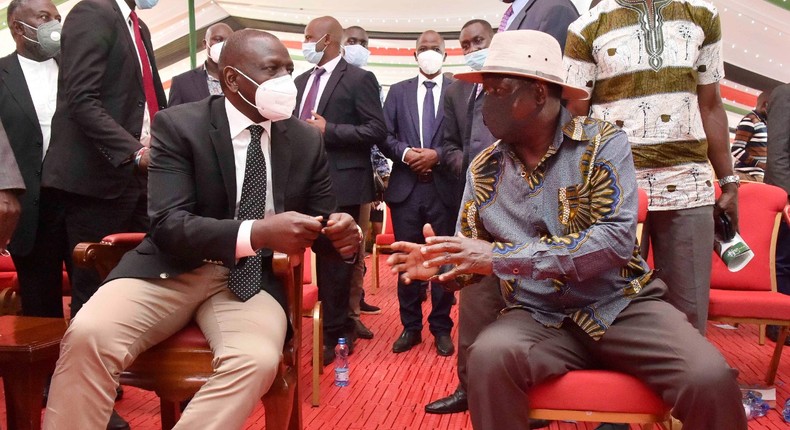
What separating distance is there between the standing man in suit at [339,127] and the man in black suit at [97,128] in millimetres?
1122

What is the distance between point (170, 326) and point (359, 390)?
1431 millimetres

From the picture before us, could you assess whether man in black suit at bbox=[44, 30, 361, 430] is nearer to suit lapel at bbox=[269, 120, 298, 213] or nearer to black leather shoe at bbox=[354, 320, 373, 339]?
suit lapel at bbox=[269, 120, 298, 213]

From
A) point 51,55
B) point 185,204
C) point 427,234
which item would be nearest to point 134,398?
point 185,204

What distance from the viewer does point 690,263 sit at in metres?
2.20

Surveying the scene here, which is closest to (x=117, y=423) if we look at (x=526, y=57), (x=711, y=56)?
(x=526, y=57)

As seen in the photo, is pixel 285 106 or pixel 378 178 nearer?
pixel 285 106

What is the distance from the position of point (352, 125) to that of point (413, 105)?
56cm

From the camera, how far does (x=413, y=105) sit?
13.6 feet

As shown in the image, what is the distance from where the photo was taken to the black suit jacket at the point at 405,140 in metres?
3.89

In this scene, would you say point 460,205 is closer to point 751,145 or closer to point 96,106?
point 96,106

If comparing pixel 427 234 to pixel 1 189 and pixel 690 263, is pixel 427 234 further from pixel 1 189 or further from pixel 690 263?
pixel 1 189

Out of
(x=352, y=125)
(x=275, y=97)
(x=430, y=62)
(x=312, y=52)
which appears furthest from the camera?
(x=430, y=62)

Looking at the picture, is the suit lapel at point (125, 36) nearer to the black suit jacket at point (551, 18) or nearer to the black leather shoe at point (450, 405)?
the black suit jacket at point (551, 18)

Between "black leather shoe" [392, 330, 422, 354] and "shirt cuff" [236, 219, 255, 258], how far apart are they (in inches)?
83.0
